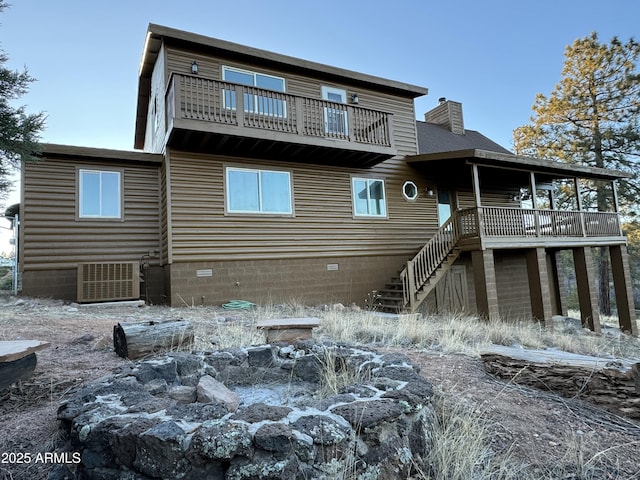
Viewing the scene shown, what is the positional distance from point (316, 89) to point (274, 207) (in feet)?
12.9

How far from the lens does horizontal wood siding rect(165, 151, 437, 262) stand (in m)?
8.99

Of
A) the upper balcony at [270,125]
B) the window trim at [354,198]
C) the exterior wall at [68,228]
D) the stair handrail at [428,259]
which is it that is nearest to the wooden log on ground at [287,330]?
the upper balcony at [270,125]

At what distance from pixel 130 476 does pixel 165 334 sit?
228 cm

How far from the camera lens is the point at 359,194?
447 inches

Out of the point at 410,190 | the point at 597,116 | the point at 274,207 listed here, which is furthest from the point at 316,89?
the point at 597,116

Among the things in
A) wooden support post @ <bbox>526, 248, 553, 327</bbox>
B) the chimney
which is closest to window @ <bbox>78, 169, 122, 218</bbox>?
wooden support post @ <bbox>526, 248, 553, 327</bbox>

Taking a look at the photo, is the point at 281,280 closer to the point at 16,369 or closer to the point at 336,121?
the point at 336,121

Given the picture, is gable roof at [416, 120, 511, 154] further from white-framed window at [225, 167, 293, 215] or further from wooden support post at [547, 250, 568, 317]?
white-framed window at [225, 167, 293, 215]

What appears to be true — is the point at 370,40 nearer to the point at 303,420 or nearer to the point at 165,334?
the point at 165,334

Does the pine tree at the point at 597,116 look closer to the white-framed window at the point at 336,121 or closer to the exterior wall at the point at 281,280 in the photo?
the exterior wall at the point at 281,280

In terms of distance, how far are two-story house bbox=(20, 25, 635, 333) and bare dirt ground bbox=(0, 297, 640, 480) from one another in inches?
187

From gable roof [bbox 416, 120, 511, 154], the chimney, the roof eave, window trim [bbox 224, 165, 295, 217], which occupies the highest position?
the chimney

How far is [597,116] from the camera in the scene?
57.8 feet

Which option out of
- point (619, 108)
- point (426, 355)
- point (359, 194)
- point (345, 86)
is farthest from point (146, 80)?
point (619, 108)
